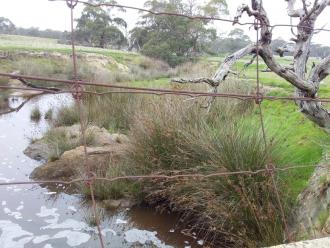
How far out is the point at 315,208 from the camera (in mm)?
3668

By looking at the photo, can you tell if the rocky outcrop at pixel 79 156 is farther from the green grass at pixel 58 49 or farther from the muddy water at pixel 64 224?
the green grass at pixel 58 49

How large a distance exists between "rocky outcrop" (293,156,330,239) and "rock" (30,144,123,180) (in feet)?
11.2

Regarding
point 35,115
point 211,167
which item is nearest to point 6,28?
point 35,115

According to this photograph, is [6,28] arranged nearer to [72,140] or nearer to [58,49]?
[58,49]

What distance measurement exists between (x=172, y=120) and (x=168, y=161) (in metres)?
0.54

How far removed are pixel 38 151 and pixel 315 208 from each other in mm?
6211

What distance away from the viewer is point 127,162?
19.2ft

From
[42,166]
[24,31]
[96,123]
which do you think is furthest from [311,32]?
[24,31]

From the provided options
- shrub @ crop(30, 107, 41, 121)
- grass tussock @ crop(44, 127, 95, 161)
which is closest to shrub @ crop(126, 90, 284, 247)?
grass tussock @ crop(44, 127, 95, 161)

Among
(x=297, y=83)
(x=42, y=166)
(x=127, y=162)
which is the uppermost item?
(x=297, y=83)

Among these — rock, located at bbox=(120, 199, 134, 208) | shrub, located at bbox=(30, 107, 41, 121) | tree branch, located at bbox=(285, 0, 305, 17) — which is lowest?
shrub, located at bbox=(30, 107, 41, 121)

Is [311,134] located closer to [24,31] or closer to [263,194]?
[263,194]

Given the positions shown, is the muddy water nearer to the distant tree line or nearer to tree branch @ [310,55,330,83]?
tree branch @ [310,55,330,83]

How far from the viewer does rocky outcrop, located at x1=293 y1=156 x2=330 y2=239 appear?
11.1 ft
